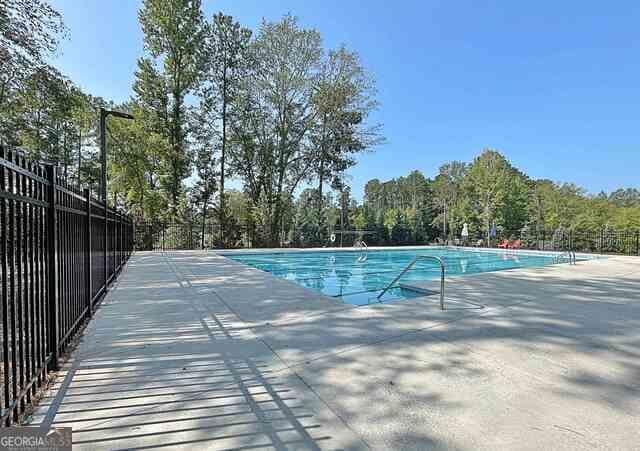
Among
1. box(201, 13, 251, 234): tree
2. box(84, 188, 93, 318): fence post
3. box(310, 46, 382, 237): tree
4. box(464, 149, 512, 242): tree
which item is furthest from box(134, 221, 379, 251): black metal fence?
box(464, 149, 512, 242): tree

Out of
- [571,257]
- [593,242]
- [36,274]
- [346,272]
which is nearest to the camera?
[36,274]

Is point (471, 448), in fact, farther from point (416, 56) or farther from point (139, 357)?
point (416, 56)

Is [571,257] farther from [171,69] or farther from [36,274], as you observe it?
[171,69]

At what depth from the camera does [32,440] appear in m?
1.45

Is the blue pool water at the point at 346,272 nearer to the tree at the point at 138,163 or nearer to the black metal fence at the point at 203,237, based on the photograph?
the black metal fence at the point at 203,237

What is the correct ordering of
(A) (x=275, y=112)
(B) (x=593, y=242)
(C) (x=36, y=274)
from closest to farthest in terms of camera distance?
(C) (x=36, y=274) → (A) (x=275, y=112) → (B) (x=593, y=242)

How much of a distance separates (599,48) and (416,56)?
363 inches

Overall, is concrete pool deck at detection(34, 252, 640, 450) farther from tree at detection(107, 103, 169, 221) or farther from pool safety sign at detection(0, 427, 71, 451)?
tree at detection(107, 103, 169, 221)

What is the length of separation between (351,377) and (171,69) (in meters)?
19.6

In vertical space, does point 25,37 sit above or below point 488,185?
above

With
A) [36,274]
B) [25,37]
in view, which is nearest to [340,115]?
[25,37]

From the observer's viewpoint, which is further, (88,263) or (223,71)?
(223,71)

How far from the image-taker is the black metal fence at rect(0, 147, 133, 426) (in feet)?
5.16

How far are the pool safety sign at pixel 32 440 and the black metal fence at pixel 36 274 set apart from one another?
102 mm
